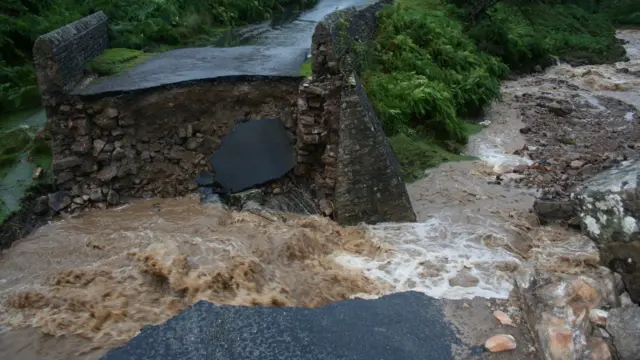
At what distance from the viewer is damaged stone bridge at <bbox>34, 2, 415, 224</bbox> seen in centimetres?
869

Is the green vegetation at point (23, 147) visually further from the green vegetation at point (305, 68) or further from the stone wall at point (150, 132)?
the green vegetation at point (305, 68)

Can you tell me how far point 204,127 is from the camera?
969 cm

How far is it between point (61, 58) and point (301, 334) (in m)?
5.98

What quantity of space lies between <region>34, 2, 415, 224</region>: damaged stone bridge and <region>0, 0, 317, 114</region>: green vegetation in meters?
1.32

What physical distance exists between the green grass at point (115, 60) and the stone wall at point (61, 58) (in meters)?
0.20

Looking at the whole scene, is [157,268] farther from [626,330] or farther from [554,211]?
[554,211]

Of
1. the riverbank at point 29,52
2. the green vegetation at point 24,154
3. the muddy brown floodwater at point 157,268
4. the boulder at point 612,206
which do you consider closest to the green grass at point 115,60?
the riverbank at point 29,52

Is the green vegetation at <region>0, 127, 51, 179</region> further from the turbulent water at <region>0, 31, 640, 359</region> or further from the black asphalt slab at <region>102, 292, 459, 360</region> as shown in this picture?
the black asphalt slab at <region>102, 292, 459, 360</region>

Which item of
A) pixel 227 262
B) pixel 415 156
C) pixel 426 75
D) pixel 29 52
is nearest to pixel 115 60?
pixel 29 52

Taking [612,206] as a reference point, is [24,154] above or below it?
below

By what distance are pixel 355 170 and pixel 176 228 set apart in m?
2.87

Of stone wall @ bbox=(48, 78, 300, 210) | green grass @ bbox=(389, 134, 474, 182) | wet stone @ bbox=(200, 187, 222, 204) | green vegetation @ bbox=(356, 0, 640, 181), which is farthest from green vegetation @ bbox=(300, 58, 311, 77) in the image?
wet stone @ bbox=(200, 187, 222, 204)

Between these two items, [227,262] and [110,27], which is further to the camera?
[110,27]

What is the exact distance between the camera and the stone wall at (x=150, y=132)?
9047 millimetres
